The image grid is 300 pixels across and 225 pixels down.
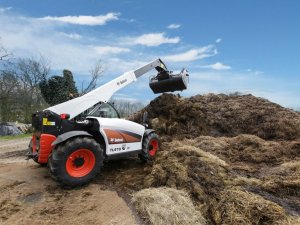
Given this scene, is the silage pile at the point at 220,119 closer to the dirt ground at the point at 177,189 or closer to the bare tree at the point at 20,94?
the dirt ground at the point at 177,189

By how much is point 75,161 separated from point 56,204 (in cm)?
96

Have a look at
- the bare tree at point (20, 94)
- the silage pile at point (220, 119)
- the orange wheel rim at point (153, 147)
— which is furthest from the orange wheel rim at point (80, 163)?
the bare tree at point (20, 94)

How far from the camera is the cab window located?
8242 millimetres

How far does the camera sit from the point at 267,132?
11.6 metres

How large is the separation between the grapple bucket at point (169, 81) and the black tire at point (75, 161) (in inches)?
187

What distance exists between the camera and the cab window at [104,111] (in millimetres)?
8242

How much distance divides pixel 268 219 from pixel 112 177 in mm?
3613

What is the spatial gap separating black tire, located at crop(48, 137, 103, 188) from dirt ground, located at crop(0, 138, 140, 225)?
0.22 metres

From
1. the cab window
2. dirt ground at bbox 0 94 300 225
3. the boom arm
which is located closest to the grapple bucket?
the boom arm

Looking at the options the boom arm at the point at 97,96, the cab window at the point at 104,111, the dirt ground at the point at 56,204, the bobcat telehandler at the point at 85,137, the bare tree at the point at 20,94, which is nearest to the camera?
the dirt ground at the point at 56,204

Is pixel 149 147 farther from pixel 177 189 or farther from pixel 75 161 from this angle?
pixel 177 189

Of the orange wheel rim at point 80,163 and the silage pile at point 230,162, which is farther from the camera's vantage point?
the orange wheel rim at point 80,163

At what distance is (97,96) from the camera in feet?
26.9

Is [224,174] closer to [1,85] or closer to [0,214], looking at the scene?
[0,214]
